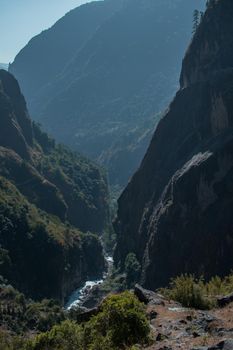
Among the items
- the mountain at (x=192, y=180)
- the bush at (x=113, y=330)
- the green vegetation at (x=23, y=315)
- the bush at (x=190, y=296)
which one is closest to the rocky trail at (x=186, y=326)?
the bush at (x=190, y=296)

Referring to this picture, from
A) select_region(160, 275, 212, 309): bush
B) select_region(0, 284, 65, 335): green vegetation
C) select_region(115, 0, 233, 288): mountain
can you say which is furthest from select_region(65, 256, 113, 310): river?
select_region(160, 275, 212, 309): bush

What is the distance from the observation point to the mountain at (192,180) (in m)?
91.9

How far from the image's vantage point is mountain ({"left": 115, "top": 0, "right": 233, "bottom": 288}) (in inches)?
3617

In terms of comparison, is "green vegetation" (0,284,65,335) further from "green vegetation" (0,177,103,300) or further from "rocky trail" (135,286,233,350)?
"rocky trail" (135,286,233,350)

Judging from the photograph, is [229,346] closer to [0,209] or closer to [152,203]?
[152,203]

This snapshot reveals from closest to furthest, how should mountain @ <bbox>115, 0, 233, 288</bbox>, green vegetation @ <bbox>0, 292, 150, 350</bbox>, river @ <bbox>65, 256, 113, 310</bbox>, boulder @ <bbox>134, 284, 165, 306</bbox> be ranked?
1. green vegetation @ <bbox>0, 292, 150, 350</bbox>
2. boulder @ <bbox>134, 284, 165, 306</bbox>
3. mountain @ <bbox>115, 0, 233, 288</bbox>
4. river @ <bbox>65, 256, 113, 310</bbox>

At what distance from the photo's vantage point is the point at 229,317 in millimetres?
28547

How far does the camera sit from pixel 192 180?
10225cm

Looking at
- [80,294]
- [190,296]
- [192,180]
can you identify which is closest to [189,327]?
[190,296]

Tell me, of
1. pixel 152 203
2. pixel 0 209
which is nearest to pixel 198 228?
pixel 152 203

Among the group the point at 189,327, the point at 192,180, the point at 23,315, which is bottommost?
the point at 23,315

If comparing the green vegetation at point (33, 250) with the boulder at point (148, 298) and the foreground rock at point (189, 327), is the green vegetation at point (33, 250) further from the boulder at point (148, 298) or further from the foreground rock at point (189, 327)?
the foreground rock at point (189, 327)

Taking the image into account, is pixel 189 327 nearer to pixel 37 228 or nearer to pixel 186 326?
pixel 186 326

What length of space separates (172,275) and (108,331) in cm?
7054
